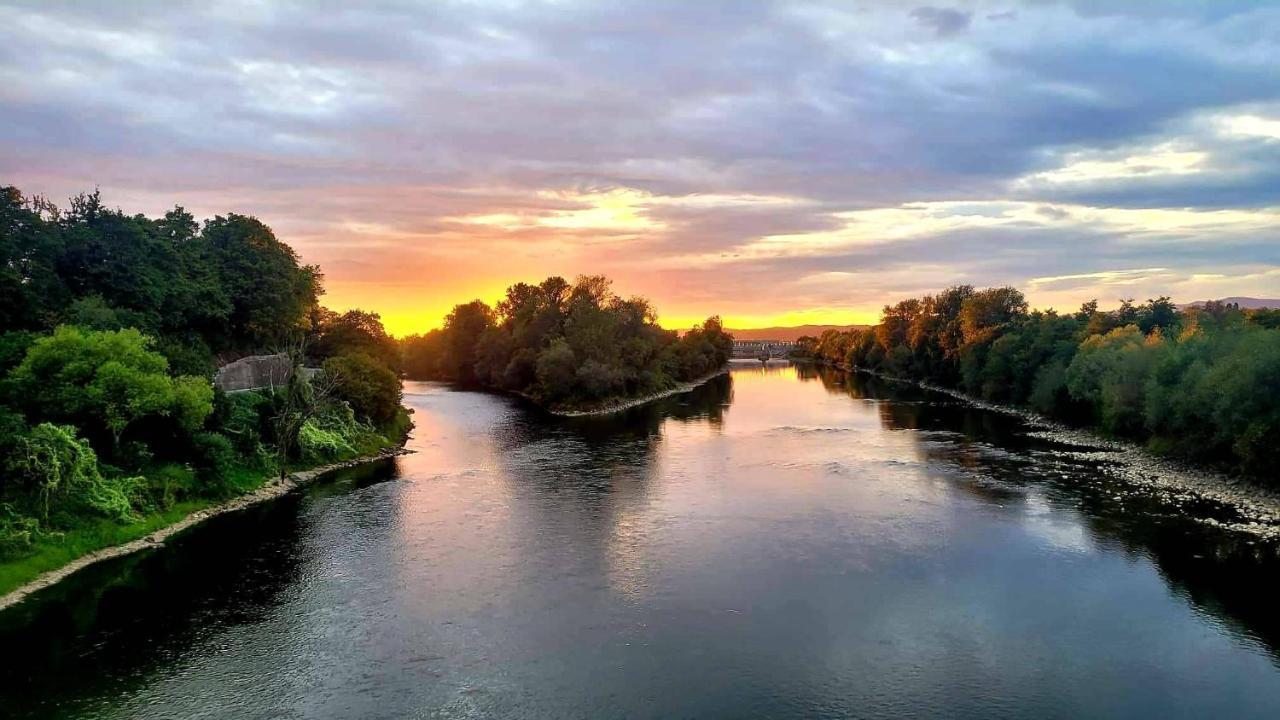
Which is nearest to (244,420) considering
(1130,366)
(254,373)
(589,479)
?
(254,373)

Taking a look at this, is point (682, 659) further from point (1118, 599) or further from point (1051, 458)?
point (1051, 458)

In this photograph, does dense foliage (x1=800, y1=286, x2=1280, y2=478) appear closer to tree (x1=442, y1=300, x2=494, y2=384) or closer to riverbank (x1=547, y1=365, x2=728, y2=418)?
riverbank (x1=547, y1=365, x2=728, y2=418)

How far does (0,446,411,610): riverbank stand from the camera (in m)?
30.6

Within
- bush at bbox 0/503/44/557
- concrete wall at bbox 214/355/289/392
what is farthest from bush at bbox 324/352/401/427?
bush at bbox 0/503/44/557

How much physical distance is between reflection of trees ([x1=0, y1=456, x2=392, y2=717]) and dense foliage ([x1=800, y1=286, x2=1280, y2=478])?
53.2m

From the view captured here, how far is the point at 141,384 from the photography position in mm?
39750

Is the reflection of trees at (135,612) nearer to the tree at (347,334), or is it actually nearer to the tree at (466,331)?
the tree at (347,334)

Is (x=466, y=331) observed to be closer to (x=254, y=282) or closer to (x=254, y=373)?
(x=254, y=282)

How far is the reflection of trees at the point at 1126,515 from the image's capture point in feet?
94.8

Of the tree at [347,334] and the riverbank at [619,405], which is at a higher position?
the tree at [347,334]

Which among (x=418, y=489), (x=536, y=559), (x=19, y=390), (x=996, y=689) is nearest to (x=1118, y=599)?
(x=996, y=689)

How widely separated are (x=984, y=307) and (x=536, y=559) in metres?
98.9

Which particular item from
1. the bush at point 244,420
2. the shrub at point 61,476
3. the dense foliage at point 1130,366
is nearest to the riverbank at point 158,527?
the shrub at point 61,476

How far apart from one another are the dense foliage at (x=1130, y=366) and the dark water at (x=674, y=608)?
8.74 meters
